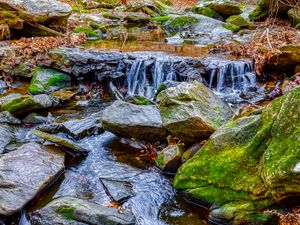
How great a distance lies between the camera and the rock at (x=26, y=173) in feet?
13.9

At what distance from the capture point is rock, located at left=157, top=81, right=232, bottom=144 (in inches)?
208

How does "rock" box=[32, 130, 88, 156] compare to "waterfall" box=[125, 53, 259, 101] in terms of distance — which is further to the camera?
"waterfall" box=[125, 53, 259, 101]

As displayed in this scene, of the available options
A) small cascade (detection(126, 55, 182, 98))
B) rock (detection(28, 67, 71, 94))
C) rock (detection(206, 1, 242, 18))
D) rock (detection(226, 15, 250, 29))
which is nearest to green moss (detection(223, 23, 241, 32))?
rock (detection(226, 15, 250, 29))

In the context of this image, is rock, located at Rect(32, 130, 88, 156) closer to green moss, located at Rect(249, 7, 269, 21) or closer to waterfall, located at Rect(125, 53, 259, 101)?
waterfall, located at Rect(125, 53, 259, 101)

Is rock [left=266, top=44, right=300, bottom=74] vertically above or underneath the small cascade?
above

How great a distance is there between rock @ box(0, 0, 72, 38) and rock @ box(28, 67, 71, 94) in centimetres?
342

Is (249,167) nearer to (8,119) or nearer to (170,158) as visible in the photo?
(170,158)

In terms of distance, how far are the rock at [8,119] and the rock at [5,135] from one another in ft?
0.67

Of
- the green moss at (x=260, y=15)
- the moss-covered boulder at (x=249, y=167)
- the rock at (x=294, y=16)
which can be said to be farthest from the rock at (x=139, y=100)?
the green moss at (x=260, y=15)

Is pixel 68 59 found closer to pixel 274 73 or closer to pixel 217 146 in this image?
pixel 274 73

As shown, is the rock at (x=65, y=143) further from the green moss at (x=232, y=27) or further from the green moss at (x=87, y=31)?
the green moss at (x=232, y=27)

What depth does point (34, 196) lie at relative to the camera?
4465 millimetres

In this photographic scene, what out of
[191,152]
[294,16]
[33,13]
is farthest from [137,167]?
[294,16]

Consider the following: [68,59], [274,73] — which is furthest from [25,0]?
[274,73]
